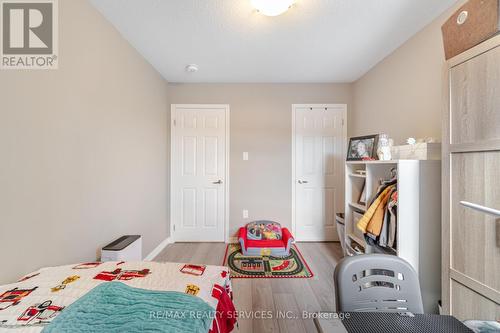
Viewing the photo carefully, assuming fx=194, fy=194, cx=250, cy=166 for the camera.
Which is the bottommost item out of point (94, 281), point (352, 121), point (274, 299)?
point (274, 299)

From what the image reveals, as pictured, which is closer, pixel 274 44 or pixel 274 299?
pixel 274 299

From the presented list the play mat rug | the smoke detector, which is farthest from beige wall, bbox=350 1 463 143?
the smoke detector

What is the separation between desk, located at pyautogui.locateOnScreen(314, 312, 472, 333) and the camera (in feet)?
2.05

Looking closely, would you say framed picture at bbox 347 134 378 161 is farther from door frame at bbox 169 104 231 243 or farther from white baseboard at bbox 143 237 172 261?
white baseboard at bbox 143 237 172 261

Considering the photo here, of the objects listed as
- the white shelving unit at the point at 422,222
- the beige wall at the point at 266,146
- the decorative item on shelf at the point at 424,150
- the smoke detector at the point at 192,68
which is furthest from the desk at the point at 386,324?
the smoke detector at the point at 192,68

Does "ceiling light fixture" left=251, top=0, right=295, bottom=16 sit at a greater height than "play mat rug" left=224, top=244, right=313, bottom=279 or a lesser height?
greater

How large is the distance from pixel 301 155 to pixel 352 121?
962mm

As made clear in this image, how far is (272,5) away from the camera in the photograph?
1434 millimetres

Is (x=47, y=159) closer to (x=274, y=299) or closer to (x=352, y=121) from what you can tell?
(x=274, y=299)

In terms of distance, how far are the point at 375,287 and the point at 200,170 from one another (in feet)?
8.49

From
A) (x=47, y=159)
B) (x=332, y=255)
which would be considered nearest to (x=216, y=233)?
(x=332, y=255)

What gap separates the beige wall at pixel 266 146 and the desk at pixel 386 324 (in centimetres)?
236

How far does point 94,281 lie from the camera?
1029mm

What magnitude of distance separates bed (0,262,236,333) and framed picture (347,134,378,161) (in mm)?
1857
